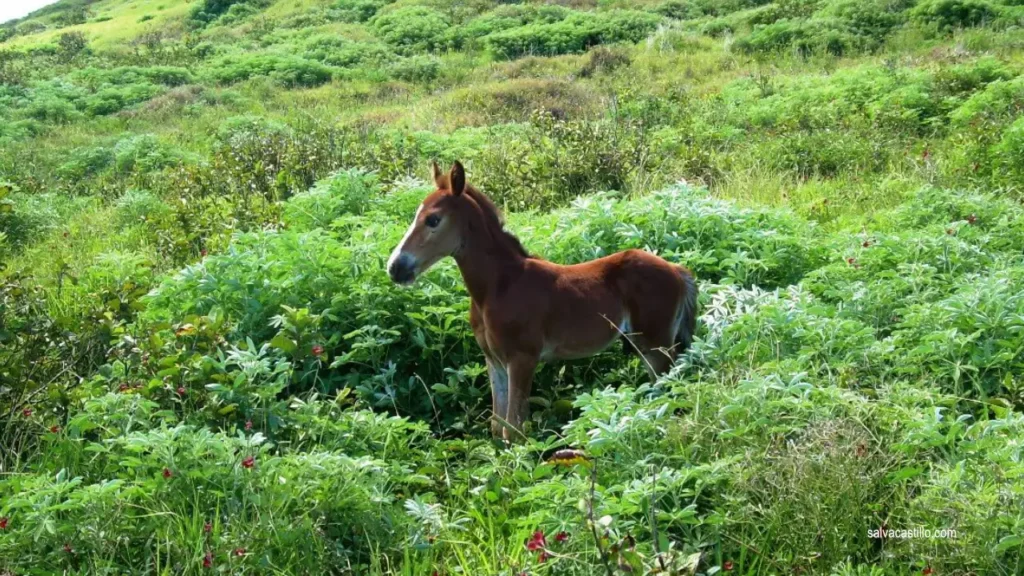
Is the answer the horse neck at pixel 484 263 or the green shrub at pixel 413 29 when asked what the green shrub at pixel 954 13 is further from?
the horse neck at pixel 484 263

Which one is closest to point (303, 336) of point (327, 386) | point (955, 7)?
point (327, 386)

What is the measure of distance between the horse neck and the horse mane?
0.02 meters

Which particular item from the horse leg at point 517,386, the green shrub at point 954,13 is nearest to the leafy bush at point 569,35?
the green shrub at point 954,13

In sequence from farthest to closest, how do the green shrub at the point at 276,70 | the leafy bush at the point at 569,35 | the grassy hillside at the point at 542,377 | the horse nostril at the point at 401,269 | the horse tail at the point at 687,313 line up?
the leafy bush at the point at 569,35 → the green shrub at the point at 276,70 → the horse tail at the point at 687,313 → the horse nostril at the point at 401,269 → the grassy hillside at the point at 542,377

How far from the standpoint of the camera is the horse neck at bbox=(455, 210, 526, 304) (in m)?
4.44

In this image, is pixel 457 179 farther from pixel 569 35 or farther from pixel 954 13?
pixel 569 35

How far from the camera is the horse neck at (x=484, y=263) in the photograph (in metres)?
4.44

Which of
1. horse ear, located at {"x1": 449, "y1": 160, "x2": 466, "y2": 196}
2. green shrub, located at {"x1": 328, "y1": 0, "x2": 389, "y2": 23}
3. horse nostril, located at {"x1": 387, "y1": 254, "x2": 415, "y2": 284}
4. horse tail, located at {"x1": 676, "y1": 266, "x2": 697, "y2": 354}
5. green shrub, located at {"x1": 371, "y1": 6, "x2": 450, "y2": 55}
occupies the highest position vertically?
horse ear, located at {"x1": 449, "y1": 160, "x2": 466, "y2": 196}

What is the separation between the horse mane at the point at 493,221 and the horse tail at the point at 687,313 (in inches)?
35.5

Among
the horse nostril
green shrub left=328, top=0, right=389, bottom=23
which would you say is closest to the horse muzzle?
the horse nostril

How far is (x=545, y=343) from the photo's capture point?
4465 millimetres

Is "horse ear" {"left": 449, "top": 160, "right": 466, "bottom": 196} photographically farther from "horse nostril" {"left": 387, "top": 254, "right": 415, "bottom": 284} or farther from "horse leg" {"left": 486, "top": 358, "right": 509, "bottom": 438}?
"horse leg" {"left": 486, "top": 358, "right": 509, "bottom": 438}

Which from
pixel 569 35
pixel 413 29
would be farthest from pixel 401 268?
pixel 413 29

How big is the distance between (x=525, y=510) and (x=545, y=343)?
103 centimetres
